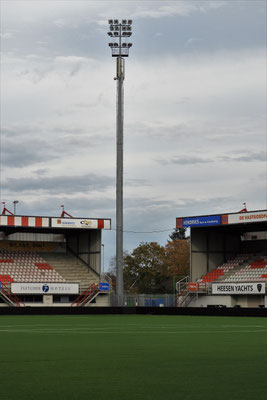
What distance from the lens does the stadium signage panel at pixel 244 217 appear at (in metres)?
63.1

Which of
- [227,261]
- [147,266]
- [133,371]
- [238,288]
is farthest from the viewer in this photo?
[147,266]

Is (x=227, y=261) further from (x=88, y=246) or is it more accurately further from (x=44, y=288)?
(x=44, y=288)

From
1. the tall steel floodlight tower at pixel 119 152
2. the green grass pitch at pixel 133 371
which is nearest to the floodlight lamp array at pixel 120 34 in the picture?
the tall steel floodlight tower at pixel 119 152

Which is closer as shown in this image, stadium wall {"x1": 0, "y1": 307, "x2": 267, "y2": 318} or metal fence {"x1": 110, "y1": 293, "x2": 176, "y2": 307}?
stadium wall {"x1": 0, "y1": 307, "x2": 267, "y2": 318}

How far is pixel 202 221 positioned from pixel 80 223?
1184 cm

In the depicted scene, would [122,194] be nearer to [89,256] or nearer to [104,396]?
[89,256]

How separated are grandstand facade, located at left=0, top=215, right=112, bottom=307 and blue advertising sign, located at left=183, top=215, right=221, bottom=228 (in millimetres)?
7854

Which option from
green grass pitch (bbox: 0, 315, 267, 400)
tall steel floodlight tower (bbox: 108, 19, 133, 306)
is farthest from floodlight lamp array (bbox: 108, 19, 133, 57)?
green grass pitch (bbox: 0, 315, 267, 400)

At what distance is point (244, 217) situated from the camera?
2537 inches

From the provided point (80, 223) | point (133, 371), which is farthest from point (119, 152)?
point (133, 371)

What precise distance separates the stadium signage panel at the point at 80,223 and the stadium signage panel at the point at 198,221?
281 inches

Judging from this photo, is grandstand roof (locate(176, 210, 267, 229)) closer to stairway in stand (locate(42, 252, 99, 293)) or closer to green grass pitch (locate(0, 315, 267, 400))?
stairway in stand (locate(42, 252, 99, 293))

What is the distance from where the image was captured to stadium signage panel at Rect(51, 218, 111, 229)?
69.2m

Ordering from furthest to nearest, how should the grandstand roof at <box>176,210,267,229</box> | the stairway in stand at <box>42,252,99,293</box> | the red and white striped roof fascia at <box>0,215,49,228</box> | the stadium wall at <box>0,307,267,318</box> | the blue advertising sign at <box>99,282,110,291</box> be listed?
the stairway in stand at <box>42,252,99,293</box>, the blue advertising sign at <box>99,282,110,291</box>, the red and white striped roof fascia at <box>0,215,49,228</box>, the grandstand roof at <box>176,210,267,229</box>, the stadium wall at <box>0,307,267,318</box>
